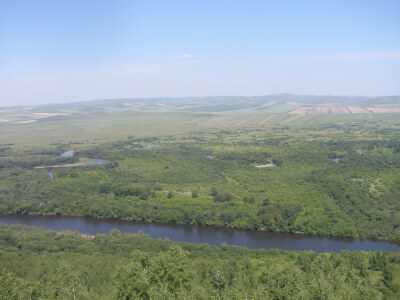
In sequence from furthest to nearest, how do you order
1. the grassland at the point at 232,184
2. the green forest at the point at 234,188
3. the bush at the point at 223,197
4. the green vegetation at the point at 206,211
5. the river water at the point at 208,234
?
the bush at the point at 223,197 → the grassland at the point at 232,184 → the green forest at the point at 234,188 → the river water at the point at 208,234 → the green vegetation at the point at 206,211

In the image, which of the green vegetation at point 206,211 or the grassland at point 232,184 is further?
the grassland at point 232,184

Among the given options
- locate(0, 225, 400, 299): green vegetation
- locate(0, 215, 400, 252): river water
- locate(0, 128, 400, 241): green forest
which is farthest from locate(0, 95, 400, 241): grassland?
locate(0, 225, 400, 299): green vegetation

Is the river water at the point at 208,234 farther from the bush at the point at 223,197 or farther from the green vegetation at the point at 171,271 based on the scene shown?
the bush at the point at 223,197

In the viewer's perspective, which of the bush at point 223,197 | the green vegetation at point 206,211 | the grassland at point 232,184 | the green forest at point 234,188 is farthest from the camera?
the bush at point 223,197

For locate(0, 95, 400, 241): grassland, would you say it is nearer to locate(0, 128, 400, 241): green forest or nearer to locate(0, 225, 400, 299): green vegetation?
locate(0, 128, 400, 241): green forest

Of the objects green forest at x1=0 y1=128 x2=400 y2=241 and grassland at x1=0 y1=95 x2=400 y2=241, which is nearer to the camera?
green forest at x1=0 y1=128 x2=400 y2=241

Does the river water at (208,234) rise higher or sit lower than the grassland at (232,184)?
lower

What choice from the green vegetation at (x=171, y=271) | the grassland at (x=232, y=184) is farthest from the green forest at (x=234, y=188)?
the green vegetation at (x=171, y=271)
